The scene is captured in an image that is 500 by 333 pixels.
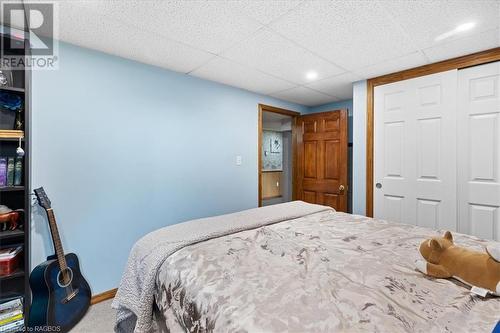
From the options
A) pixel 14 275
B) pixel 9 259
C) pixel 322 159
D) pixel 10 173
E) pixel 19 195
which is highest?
pixel 322 159

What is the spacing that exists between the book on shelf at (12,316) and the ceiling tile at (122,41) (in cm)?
200

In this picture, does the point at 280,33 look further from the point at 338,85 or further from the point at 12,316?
the point at 12,316

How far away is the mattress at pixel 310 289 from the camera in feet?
2.49

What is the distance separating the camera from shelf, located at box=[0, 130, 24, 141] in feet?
5.20

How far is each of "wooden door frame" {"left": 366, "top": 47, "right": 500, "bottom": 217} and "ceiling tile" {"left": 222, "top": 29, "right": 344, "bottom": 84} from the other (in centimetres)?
56

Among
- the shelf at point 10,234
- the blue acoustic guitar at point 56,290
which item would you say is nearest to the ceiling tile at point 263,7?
the blue acoustic guitar at point 56,290

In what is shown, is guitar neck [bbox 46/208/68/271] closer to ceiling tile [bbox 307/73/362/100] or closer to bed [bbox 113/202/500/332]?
bed [bbox 113/202/500/332]

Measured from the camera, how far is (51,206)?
189 cm

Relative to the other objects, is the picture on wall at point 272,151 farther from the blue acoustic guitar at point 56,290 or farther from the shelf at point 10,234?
the shelf at point 10,234

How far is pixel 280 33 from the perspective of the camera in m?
1.82

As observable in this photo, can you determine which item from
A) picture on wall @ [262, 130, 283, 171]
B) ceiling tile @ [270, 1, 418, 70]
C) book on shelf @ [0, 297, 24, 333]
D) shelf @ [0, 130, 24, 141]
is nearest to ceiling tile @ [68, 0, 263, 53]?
ceiling tile @ [270, 1, 418, 70]

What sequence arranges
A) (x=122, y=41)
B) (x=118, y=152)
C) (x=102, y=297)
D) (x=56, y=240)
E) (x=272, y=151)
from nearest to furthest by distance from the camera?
(x=56, y=240), (x=122, y=41), (x=102, y=297), (x=118, y=152), (x=272, y=151)

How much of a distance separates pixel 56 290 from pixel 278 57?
2.66m

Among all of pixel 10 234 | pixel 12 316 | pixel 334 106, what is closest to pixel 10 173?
pixel 10 234
